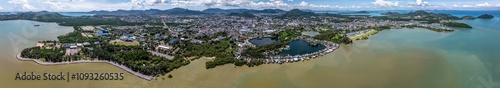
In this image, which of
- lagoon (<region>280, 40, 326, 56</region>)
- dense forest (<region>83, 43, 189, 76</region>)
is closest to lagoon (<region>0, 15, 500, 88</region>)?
dense forest (<region>83, 43, 189, 76</region>)

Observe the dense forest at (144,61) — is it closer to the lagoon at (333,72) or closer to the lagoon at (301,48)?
the lagoon at (333,72)

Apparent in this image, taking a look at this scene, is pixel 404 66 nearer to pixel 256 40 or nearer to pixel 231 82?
pixel 231 82

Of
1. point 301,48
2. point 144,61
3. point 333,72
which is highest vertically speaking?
point 301,48

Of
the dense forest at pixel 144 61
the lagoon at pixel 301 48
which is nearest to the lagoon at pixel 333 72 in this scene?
the dense forest at pixel 144 61

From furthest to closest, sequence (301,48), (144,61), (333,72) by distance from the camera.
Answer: (301,48) → (144,61) → (333,72)

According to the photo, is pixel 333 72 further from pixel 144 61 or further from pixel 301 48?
pixel 144 61

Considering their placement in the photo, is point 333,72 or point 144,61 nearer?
point 333,72

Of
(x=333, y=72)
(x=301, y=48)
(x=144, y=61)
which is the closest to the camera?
(x=333, y=72)

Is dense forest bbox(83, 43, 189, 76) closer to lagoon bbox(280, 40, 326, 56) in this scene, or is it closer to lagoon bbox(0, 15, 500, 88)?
lagoon bbox(0, 15, 500, 88)

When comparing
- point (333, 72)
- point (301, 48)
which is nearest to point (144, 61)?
point (333, 72)

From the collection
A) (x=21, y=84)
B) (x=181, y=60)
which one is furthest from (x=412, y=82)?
(x=21, y=84)

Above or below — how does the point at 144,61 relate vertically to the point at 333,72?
above
